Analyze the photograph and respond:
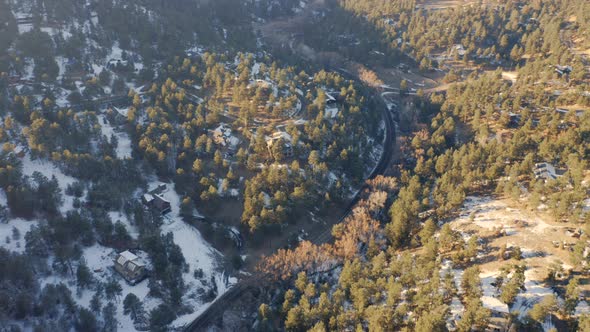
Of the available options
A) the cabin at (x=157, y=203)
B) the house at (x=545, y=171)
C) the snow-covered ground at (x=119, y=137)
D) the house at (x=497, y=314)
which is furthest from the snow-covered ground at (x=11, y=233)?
the house at (x=545, y=171)

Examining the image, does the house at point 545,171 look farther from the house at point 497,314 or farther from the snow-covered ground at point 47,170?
the snow-covered ground at point 47,170

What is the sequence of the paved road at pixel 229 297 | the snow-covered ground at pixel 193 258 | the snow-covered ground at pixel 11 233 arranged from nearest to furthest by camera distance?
the paved road at pixel 229 297 < the snow-covered ground at pixel 11 233 < the snow-covered ground at pixel 193 258

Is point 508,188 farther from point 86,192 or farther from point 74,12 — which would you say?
point 74,12

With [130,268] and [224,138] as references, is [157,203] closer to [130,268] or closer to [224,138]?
[130,268]

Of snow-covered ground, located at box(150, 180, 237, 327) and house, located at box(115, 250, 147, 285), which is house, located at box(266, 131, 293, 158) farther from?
house, located at box(115, 250, 147, 285)

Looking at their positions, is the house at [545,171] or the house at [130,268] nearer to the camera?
the house at [130,268]

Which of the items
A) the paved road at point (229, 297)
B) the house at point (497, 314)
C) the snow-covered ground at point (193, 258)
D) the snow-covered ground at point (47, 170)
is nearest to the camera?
the house at point (497, 314)
